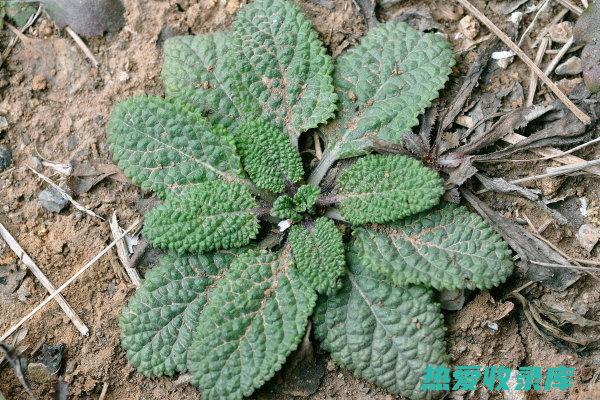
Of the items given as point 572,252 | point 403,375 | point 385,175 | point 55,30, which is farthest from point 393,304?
point 55,30

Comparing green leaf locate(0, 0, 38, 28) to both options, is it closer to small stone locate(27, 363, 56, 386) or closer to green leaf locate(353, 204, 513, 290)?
small stone locate(27, 363, 56, 386)

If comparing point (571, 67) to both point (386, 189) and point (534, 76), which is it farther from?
point (386, 189)

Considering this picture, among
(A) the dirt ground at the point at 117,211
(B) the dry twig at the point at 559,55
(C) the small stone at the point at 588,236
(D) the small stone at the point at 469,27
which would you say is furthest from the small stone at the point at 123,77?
(C) the small stone at the point at 588,236

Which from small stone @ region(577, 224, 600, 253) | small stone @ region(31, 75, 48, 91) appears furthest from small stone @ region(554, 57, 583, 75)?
small stone @ region(31, 75, 48, 91)

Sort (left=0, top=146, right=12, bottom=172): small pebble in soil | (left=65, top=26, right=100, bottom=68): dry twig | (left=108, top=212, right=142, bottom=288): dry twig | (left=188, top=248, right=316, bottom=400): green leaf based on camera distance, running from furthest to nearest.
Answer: (left=65, top=26, right=100, bottom=68): dry twig < (left=0, top=146, right=12, bottom=172): small pebble in soil < (left=108, top=212, right=142, bottom=288): dry twig < (left=188, top=248, right=316, bottom=400): green leaf

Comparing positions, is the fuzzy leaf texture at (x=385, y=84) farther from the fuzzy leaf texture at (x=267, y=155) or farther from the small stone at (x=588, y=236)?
the small stone at (x=588, y=236)

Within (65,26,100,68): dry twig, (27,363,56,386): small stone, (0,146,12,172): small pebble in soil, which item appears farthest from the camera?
(65,26,100,68): dry twig

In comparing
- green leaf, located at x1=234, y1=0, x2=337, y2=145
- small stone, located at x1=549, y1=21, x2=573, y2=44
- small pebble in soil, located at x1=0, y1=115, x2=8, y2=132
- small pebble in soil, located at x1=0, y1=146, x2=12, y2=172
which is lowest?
small stone, located at x1=549, y1=21, x2=573, y2=44
